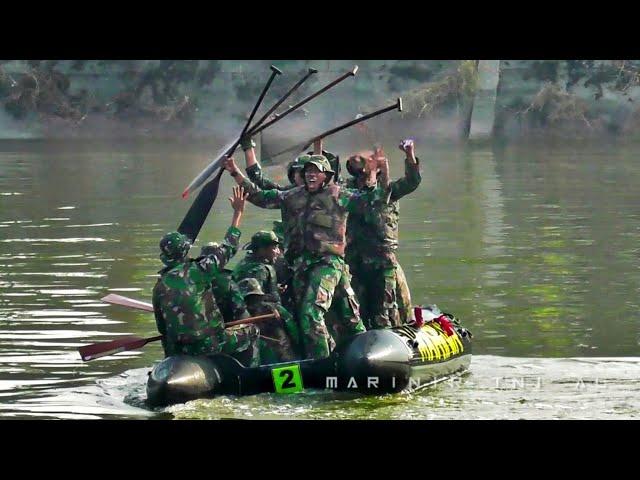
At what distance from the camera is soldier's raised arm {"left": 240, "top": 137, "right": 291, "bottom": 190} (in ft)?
55.4

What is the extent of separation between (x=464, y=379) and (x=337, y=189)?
2153 mm

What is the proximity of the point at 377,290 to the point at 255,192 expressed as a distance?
5.68ft

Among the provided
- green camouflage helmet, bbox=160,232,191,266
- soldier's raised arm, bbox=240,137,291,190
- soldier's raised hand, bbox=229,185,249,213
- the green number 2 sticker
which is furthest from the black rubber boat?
soldier's raised arm, bbox=240,137,291,190

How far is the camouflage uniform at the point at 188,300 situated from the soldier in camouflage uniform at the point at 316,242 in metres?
0.85

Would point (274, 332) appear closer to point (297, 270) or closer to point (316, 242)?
point (297, 270)

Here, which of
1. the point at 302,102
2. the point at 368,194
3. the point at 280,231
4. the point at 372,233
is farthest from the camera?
the point at 372,233

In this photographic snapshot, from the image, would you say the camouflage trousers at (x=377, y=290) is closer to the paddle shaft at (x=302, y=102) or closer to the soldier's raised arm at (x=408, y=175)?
the soldier's raised arm at (x=408, y=175)

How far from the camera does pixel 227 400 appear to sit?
50.2 feet

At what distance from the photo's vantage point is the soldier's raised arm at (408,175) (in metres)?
16.6

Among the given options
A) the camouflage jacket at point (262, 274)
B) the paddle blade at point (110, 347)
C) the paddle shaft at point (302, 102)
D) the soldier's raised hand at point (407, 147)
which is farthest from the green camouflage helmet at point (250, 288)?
the soldier's raised hand at point (407, 147)

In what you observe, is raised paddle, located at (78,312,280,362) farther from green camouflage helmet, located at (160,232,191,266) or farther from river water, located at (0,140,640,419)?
green camouflage helmet, located at (160,232,191,266)

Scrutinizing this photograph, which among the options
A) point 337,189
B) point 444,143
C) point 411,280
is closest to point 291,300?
point 337,189

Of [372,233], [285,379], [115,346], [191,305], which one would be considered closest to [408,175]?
[372,233]

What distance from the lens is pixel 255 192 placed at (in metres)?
16.3
